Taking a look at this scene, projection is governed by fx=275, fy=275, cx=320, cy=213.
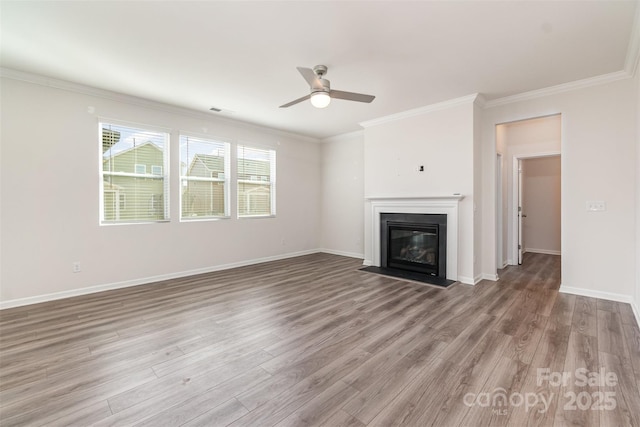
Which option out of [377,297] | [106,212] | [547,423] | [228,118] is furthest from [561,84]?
[106,212]

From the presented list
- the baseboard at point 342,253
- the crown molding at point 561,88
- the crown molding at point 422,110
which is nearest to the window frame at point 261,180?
the baseboard at point 342,253

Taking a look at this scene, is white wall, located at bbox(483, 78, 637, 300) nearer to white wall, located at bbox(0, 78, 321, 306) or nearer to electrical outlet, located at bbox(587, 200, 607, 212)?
electrical outlet, located at bbox(587, 200, 607, 212)

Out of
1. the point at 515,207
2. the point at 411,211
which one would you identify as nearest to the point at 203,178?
the point at 411,211

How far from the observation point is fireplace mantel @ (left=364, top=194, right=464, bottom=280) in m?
4.35

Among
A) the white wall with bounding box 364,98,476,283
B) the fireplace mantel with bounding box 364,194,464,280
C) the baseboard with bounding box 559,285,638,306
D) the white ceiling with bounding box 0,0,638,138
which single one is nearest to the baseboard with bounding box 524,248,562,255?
the baseboard with bounding box 559,285,638,306

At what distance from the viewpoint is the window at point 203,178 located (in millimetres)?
4906

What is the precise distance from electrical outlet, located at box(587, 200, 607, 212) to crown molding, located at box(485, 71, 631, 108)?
1544 millimetres

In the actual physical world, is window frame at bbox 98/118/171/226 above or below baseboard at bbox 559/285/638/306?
above

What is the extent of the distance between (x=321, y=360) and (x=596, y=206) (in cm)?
409

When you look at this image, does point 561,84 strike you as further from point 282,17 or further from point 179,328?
point 179,328

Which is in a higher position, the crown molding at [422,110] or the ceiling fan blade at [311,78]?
the crown molding at [422,110]

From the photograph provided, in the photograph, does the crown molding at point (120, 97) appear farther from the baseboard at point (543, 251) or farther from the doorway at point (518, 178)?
the baseboard at point (543, 251)

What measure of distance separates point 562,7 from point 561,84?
1996 mm

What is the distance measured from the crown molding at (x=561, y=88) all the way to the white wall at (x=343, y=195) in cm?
269
